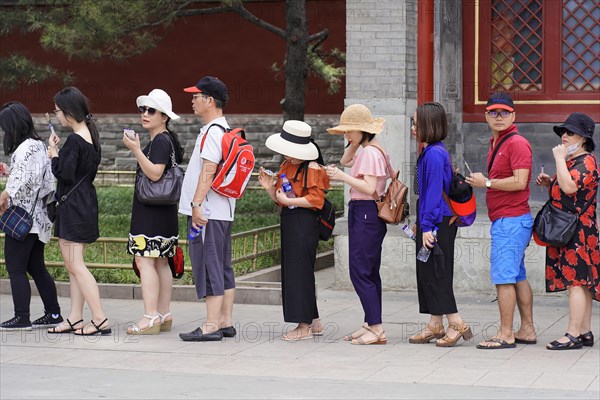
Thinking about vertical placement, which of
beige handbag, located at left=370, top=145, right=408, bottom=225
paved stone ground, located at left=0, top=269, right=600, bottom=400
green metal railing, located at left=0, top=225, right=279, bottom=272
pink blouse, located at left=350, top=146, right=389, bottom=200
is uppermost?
pink blouse, located at left=350, top=146, right=389, bottom=200

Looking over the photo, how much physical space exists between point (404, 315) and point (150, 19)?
708cm

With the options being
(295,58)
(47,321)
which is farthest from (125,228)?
(47,321)

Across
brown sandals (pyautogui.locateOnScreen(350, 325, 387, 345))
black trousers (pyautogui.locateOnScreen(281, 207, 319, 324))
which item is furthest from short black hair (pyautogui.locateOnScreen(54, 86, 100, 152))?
brown sandals (pyautogui.locateOnScreen(350, 325, 387, 345))

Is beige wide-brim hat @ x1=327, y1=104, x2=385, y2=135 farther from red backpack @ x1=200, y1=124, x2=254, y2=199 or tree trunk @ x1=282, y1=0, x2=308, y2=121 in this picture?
tree trunk @ x1=282, y1=0, x2=308, y2=121

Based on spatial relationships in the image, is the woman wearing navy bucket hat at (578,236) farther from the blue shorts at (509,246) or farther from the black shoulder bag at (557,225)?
the blue shorts at (509,246)

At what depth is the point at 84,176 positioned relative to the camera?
968cm

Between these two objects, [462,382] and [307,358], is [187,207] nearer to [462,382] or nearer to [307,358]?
[307,358]

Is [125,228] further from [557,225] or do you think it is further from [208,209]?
[557,225]

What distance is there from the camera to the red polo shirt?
8.93 metres

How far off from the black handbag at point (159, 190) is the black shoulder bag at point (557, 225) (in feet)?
9.04

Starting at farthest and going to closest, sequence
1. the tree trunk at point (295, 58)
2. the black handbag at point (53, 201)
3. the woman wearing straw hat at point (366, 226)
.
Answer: the tree trunk at point (295, 58), the black handbag at point (53, 201), the woman wearing straw hat at point (366, 226)

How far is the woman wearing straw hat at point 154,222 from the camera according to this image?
9.50 meters

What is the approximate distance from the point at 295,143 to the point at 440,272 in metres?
1.47

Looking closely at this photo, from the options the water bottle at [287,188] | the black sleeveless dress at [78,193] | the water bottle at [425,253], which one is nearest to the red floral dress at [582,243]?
the water bottle at [425,253]
